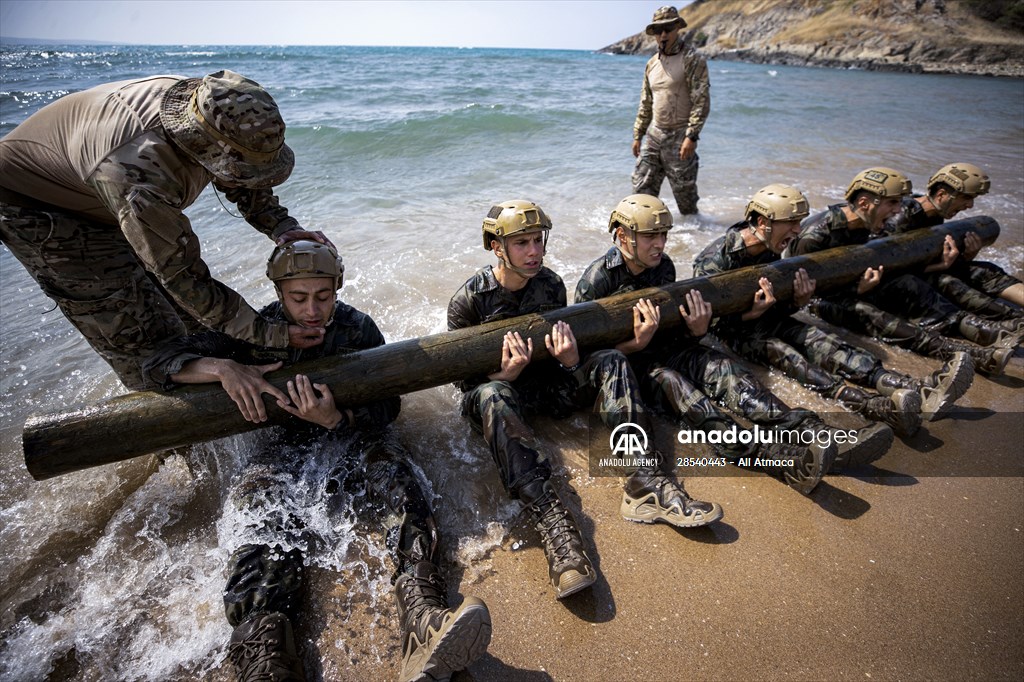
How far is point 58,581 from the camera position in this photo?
2.83m

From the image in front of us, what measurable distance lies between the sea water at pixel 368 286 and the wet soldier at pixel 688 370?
2.43 feet

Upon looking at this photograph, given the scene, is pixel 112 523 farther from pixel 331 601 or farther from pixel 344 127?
pixel 344 127

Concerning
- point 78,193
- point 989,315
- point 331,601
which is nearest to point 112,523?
point 331,601

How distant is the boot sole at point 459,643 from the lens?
81.6 inches

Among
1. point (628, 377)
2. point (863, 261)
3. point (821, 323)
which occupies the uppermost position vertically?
point (863, 261)

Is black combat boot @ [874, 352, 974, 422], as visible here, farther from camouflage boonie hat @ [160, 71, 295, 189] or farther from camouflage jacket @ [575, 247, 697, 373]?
camouflage boonie hat @ [160, 71, 295, 189]

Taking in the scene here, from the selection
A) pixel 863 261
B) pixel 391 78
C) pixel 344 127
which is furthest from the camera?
pixel 391 78

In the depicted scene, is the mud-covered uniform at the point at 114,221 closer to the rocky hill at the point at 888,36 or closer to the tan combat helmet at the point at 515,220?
the tan combat helmet at the point at 515,220

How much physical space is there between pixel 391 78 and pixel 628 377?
2867 centimetres

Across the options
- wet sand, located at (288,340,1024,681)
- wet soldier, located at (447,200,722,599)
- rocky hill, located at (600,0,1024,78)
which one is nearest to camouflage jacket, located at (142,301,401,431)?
wet soldier, located at (447,200,722,599)

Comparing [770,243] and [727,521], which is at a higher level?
[770,243]

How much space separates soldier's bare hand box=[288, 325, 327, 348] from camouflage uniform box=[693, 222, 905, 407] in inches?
131

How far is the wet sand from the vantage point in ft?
7.73

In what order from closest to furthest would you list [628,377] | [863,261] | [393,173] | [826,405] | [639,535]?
[639,535], [628,377], [826,405], [863,261], [393,173]
